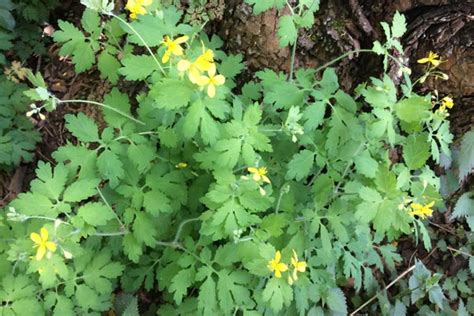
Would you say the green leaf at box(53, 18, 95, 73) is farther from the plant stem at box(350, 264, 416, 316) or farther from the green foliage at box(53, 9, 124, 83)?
the plant stem at box(350, 264, 416, 316)

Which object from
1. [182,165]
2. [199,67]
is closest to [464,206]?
[182,165]

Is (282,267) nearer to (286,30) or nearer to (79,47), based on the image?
(286,30)

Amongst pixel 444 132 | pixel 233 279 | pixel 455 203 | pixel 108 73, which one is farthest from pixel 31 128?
pixel 455 203

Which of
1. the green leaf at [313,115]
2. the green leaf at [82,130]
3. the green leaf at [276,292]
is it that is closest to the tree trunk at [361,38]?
the green leaf at [313,115]

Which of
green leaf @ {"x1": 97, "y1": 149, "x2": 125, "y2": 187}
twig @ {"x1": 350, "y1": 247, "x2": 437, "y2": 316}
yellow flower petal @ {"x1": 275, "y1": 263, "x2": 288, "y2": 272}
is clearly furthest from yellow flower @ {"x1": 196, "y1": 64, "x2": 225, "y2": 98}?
twig @ {"x1": 350, "y1": 247, "x2": 437, "y2": 316}

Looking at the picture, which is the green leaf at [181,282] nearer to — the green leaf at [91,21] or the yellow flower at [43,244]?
the yellow flower at [43,244]

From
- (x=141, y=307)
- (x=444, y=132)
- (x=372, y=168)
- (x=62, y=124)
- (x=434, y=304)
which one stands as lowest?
(x=141, y=307)

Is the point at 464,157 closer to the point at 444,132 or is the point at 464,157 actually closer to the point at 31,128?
the point at 444,132
